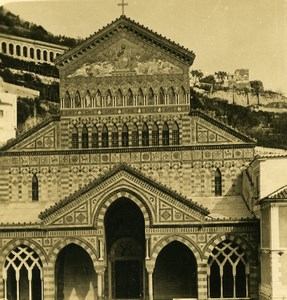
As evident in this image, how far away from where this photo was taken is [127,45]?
1666 inches

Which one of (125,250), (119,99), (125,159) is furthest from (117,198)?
(119,99)

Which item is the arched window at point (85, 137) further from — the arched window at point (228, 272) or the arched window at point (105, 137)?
the arched window at point (228, 272)

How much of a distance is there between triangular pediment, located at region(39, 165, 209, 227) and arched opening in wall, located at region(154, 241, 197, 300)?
406 centimetres

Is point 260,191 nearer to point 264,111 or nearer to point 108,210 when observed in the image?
point 108,210

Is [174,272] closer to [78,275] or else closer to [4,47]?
[78,275]

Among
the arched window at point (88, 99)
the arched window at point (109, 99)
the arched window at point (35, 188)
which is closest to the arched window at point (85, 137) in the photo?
the arched window at point (88, 99)

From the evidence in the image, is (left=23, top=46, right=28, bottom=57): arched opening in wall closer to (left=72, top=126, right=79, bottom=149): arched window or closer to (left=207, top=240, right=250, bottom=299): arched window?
(left=72, top=126, right=79, bottom=149): arched window

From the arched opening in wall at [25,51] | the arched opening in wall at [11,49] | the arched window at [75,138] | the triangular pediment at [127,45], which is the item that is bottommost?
the arched window at [75,138]

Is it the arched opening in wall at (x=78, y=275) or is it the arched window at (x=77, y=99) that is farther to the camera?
the arched window at (x=77, y=99)

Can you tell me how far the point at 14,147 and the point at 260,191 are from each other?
1555 centimetres

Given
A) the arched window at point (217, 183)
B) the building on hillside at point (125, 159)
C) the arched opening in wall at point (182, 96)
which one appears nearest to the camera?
the building on hillside at point (125, 159)

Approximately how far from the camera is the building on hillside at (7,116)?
58.4 meters

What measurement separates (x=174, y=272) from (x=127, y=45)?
14.0 metres

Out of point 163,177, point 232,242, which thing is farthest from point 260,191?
point 163,177
